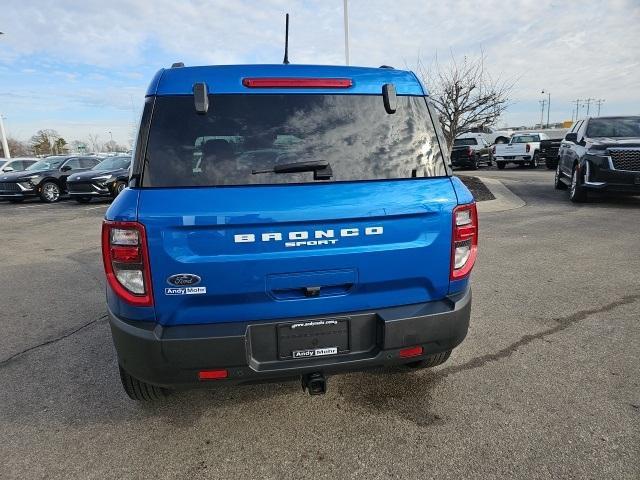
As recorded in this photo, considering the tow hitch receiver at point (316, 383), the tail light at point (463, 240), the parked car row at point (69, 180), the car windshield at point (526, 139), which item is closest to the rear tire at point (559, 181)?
the car windshield at point (526, 139)

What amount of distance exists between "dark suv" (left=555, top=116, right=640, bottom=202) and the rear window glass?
902 cm

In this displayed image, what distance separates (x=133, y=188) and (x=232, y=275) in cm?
66

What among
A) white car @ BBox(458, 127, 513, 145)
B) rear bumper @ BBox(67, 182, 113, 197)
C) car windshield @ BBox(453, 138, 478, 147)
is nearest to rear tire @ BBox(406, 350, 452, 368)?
rear bumper @ BBox(67, 182, 113, 197)

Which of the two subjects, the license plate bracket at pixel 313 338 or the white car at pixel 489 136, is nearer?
the license plate bracket at pixel 313 338

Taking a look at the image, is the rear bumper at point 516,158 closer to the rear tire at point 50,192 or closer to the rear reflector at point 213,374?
the rear tire at point 50,192

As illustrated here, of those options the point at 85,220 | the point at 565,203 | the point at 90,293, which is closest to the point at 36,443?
the point at 90,293

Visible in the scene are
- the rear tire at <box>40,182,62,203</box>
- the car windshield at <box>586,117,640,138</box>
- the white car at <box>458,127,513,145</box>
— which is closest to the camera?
the car windshield at <box>586,117,640,138</box>

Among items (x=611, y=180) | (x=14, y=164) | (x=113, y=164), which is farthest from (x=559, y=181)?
(x=14, y=164)

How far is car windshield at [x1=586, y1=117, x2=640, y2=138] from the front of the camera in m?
10.6

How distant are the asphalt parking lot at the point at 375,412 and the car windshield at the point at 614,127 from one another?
7.53 meters

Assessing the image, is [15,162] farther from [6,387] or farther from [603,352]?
[603,352]

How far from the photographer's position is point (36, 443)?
2617 mm

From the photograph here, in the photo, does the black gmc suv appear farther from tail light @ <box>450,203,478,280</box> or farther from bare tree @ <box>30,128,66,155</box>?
bare tree @ <box>30,128,66,155</box>

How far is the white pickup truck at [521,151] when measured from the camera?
76.6 ft
